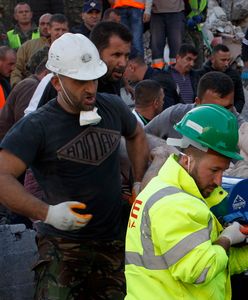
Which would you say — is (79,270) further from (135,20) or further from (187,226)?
(135,20)

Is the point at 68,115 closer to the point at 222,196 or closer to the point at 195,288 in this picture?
the point at 222,196

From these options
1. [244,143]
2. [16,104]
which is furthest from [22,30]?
[244,143]

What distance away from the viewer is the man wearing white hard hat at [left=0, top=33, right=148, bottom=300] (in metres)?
4.21

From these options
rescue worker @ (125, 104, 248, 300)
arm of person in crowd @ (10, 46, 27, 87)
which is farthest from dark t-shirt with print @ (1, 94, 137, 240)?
arm of person in crowd @ (10, 46, 27, 87)

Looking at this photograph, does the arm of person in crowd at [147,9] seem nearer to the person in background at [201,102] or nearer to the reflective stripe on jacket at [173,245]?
the person in background at [201,102]

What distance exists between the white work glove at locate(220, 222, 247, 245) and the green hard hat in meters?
0.36

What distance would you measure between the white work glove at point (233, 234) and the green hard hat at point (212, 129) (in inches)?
14.1

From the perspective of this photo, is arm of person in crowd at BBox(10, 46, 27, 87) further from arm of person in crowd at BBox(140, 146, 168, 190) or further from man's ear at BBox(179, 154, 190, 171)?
man's ear at BBox(179, 154, 190, 171)

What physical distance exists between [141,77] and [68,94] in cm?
541

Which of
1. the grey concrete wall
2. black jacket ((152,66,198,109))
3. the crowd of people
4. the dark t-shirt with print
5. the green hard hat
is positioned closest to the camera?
the crowd of people

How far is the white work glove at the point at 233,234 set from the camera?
3550 mm

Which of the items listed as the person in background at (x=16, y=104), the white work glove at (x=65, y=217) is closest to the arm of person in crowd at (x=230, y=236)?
the white work glove at (x=65, y=217)

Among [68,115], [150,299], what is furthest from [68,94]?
[150,299]

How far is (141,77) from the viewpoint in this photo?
973cm
